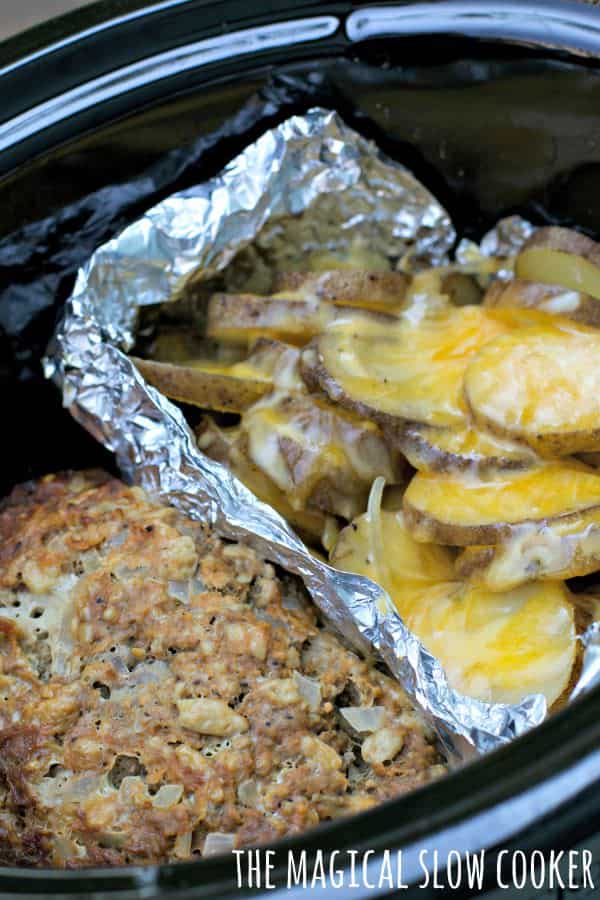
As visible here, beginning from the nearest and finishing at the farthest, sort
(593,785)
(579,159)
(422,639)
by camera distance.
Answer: (593,785)
(422,639)
(579,159)

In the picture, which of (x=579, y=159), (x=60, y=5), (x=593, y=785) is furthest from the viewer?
(x=60, y=5)

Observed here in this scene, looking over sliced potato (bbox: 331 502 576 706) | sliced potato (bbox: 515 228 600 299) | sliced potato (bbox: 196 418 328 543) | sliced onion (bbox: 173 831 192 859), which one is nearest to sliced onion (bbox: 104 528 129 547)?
sliced potato (bbox: 196 418 328 543)

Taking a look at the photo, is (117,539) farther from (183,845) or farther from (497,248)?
(497,248)

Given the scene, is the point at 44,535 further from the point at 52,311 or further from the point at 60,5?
the point at 60,5

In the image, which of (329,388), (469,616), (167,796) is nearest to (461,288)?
(329,388)

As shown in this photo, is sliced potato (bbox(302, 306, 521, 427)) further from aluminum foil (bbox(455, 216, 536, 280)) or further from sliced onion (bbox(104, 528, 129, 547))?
sliced onion (bbox(104, 528, 129, 547))

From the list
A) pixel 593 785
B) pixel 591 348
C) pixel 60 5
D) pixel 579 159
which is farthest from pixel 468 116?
pixel 60 5
